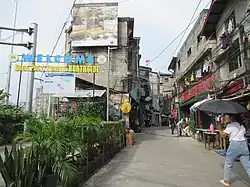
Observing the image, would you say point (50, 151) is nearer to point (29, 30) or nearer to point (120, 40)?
point (29, 30)

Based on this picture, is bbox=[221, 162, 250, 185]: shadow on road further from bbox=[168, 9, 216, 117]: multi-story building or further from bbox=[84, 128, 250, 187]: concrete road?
bbox=[168, 9, 216, 117]: multi-story building

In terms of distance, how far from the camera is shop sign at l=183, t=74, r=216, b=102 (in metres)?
14.3

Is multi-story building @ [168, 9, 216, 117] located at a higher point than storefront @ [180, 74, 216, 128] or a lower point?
higher

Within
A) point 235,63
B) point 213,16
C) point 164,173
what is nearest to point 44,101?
point 213,16

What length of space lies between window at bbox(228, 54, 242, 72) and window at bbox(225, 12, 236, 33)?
1.42 m

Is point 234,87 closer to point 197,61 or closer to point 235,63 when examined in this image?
point 235,63

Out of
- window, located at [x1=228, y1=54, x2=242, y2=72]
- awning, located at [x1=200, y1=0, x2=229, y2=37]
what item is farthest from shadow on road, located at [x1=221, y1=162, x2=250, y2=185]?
awning, located at [x1=200, y1=0, x2=229, y2=37]

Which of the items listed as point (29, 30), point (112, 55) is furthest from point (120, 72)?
point (29, 30)

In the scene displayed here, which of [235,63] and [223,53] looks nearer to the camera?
[235,63]

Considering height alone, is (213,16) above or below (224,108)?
above

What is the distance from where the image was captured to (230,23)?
12.3 metres

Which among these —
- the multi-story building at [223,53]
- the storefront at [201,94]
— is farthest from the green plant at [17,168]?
the storefront at [201,94]

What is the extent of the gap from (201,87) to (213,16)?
15.8 feet

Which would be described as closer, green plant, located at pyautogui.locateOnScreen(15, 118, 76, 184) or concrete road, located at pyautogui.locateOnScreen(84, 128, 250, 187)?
green plant, located at pyautogui.locateOnScreen(15, 118, 76, 184)
